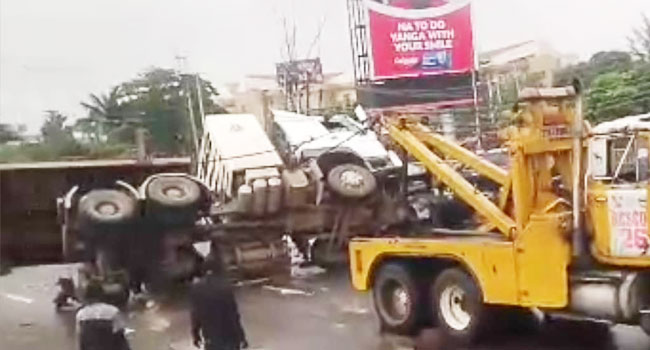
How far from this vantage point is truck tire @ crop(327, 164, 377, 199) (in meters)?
16.6

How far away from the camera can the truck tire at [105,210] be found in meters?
14.8

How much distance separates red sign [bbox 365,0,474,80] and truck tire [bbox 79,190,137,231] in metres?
20.8

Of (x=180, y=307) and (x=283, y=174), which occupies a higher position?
(x=283, y=174)

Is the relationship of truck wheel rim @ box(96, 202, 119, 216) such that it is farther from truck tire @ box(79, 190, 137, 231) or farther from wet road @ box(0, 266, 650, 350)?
wet road @ box(0, 266, 650, 350)

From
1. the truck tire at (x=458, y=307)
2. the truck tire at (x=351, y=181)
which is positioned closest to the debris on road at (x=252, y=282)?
the truck tire at (x=351, y=181)

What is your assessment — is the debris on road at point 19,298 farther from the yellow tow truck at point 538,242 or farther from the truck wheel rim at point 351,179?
the yellow tow truck at point 538,242

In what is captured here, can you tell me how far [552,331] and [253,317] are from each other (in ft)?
12.4

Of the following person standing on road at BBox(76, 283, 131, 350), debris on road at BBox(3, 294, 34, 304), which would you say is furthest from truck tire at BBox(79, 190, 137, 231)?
person standing on road at BBox(76, 283, 131, 350)

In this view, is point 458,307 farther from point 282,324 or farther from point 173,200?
point 173,200

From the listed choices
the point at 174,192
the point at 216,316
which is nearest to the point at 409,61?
the point at 174,192

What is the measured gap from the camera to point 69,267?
52.7 ft

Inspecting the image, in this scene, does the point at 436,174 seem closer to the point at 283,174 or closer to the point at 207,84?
the point at 283,174

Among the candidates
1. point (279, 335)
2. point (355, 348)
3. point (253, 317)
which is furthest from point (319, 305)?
point (355, 348)

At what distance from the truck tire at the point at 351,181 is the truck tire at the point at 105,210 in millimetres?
3005
